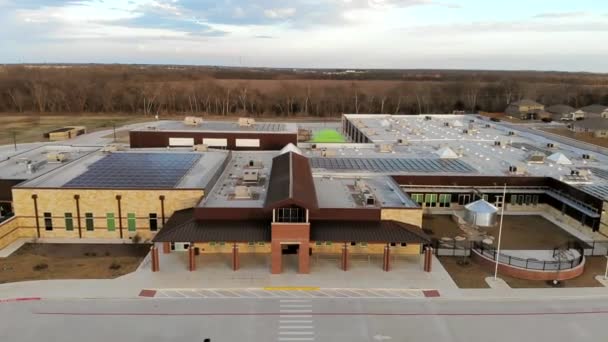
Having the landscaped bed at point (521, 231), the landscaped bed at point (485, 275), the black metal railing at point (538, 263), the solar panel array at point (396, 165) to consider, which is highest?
the solar panel array at point (396, 165)

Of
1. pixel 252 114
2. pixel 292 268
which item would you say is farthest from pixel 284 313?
pixel 252 114

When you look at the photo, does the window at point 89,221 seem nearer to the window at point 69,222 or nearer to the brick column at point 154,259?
the window at point 69,222

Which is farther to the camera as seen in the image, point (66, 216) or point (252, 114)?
point (252, 114)

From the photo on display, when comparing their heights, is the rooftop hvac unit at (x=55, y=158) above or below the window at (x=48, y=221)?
above

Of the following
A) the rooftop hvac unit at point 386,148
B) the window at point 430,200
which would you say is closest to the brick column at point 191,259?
the window at point 430,200

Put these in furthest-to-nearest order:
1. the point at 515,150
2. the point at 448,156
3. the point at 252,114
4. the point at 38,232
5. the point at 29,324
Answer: the point at 252,114, the point at 515,150, the point at 448,156, the point at 38,232, the point at 29,324

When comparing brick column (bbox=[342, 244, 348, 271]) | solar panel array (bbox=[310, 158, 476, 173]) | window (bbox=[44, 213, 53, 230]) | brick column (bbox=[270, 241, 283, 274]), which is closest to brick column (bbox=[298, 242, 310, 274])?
brick column (bbox=[270, 241, 283, 274])

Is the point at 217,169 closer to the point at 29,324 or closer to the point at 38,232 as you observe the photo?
the point at 38,232

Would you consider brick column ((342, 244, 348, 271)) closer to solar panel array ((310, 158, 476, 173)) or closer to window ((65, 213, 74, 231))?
solar panel array ((310, 158, 476, 173))
